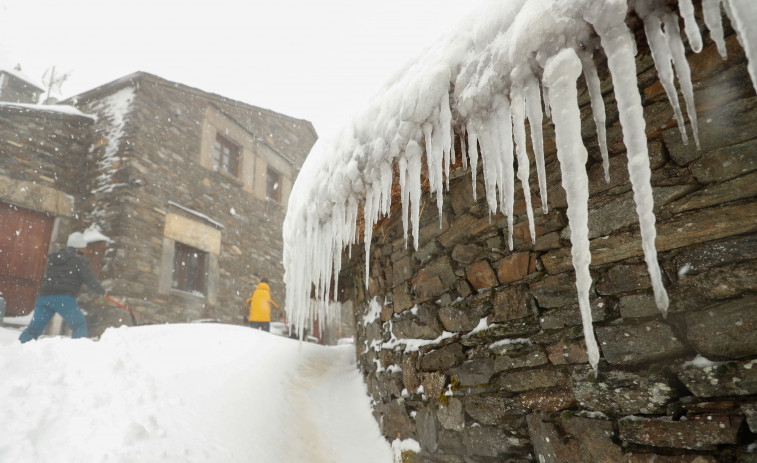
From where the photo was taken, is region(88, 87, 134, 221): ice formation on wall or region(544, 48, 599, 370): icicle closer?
region(544, 48, 599, 370): icicle

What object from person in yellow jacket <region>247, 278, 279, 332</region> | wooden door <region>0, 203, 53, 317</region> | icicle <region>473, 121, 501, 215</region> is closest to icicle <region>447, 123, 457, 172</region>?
icicle <region>473, 121, 501, 215</region>

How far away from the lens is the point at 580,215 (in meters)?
1.51

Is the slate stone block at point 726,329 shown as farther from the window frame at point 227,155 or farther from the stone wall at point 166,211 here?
the window frame at point 227,155

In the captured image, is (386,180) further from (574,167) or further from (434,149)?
(574,167)

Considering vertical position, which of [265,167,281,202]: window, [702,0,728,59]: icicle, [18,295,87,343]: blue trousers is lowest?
[18,295,87,343]: blue trousers

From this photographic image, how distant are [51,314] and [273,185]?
6.46 metres

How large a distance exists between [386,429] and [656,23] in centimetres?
279

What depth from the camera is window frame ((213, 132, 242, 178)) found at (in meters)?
8.90

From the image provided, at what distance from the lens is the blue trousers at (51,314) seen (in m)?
4.42

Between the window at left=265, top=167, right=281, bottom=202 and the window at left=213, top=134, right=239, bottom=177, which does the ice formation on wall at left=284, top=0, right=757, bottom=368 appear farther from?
the window at left=265, top=167, right=281, bottom=202

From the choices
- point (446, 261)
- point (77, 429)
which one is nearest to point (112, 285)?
point (77, 429)

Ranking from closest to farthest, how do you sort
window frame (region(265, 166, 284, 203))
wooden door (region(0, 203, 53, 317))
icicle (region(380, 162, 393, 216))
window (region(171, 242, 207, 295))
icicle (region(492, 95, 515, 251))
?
icicle (region(492, 95, 515, 251)), icicle (region(380, 162, 393, 216)), wooden door (region(0, 203, 53, 317)), window (region(171, 242, 207, 295)), window frame (region(265, 166, 284, 203))

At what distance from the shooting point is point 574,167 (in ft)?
4.99

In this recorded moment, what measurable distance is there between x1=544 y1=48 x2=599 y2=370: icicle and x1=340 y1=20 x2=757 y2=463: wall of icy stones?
0.20 metres
